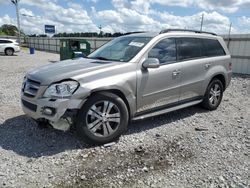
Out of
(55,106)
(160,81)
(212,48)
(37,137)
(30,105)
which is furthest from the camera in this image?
(212,48)

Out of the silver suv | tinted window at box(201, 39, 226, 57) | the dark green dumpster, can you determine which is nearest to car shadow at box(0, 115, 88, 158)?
the silver suv

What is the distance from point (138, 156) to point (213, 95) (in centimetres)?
287

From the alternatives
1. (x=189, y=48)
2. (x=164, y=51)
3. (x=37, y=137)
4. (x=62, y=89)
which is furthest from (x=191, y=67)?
(x=37, y=137)

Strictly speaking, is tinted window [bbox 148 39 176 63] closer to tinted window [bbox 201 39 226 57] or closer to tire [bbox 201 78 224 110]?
tinted window [bbox 201 39 226 57]

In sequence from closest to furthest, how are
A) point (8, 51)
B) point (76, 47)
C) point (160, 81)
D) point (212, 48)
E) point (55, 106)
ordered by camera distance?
point (55, 106) → point (160, 81) → point (212, 48) → point (76, 47) → point (8, 51)

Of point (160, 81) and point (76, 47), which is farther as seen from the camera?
point (76, 47)

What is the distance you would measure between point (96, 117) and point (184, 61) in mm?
2128

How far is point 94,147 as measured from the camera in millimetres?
3680

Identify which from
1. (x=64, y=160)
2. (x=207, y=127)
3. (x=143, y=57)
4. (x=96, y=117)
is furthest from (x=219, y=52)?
(x=64, y=160)

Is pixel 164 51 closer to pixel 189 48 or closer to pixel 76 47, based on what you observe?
pixel 189 48

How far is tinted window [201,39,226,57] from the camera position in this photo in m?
5.23

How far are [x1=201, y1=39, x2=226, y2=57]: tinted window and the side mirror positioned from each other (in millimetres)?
1740

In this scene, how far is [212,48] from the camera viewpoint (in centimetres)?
538

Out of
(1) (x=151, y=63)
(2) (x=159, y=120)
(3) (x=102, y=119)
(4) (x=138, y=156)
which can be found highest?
(1) (x=151, y=63)
